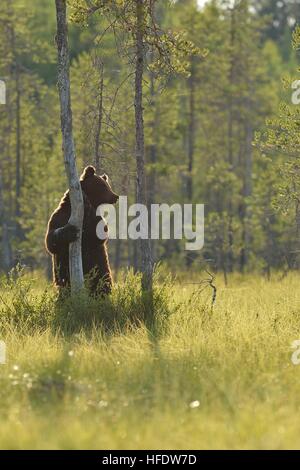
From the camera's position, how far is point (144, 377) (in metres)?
7.96

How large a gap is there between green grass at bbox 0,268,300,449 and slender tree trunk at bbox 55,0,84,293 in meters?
0.55

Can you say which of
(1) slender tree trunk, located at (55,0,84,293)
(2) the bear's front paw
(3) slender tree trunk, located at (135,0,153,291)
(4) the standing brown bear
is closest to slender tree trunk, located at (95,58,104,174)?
(3) slender tree trunk, located at (135,0,153,291)

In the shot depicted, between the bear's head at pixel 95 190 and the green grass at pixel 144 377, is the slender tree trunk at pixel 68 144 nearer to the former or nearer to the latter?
the green grass at pixel 144 377

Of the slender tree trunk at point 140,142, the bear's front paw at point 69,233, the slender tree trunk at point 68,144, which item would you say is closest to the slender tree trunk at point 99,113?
the slender tree trunk at point 140,142

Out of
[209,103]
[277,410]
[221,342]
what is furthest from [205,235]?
[277,410]

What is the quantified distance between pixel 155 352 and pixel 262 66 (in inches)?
1116

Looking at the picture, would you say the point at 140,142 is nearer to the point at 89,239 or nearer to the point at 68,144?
the point at 68,144

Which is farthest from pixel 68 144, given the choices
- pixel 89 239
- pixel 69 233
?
pixel 89 239

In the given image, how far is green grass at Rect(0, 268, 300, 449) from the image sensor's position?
652cm

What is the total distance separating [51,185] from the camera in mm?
29328

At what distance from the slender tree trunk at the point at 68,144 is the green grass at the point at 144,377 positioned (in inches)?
21.7

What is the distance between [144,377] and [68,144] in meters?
4.60
